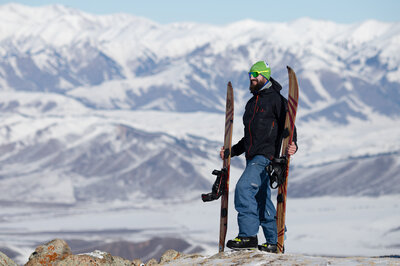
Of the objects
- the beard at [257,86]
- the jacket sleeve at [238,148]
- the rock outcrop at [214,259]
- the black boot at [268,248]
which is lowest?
the rock outcrop at [214,259]

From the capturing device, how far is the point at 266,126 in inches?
492

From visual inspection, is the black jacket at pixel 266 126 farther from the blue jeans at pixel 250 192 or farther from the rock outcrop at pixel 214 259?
the rock outcrop at pixel 214 259

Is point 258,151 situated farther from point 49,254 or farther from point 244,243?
point 49,254

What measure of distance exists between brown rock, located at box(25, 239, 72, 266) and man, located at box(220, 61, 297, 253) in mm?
3343

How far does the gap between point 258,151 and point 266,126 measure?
48 centimetres

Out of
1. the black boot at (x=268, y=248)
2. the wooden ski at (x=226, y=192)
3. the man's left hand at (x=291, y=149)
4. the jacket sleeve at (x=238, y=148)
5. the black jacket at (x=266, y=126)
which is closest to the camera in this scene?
the man's left hand at (x=291, y=149)

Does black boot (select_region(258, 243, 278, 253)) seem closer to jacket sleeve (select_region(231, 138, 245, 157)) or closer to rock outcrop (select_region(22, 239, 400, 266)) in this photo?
rock outcrop (select_region(22, 239, 400, 266))

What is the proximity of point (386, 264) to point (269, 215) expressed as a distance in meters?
3.19

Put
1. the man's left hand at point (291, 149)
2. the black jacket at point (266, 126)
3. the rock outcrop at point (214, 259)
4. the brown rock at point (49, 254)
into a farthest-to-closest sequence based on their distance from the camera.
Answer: the brown rock at point (49, 254), the black jacket at point (266, 126), the man's left hand at point (291, 149), the rock outcrop at point (214, 259)

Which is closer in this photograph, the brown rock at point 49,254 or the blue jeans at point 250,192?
the blue jeans at point 250,192

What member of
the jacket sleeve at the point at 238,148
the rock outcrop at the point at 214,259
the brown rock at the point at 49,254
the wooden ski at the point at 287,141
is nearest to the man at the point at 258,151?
the wooden ski at the point at 287,141

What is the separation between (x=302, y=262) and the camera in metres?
10.7

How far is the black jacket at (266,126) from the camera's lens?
12.5 meters

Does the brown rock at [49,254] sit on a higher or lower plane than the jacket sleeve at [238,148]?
lower
